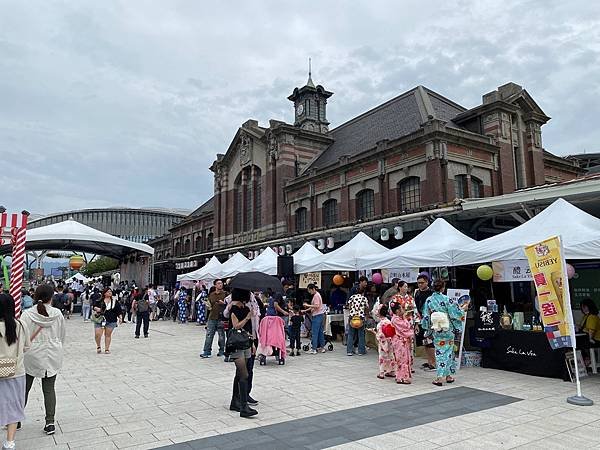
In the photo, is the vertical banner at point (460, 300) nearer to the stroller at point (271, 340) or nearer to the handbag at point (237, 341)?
the stroller at point (271, 340)

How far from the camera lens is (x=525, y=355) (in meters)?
9.03

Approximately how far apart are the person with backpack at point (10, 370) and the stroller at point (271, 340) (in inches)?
239

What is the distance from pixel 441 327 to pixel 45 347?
6.27 meters

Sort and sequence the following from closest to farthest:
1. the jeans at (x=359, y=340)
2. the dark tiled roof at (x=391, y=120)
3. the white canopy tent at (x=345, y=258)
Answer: the jeans at (x=359, y=340) < the white canopy tent at (x=345, y=258) < the dark tiled roof at (x=391, y=120)

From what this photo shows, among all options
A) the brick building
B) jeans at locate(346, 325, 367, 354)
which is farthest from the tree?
jeans at locate(346, 325, 367, 354)

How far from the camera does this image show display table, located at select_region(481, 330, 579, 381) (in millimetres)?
8531

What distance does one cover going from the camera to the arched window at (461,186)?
Result: 20766mm

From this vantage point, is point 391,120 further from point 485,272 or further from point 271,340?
point 271,340

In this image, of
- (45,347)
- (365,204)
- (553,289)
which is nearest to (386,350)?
(553,289)

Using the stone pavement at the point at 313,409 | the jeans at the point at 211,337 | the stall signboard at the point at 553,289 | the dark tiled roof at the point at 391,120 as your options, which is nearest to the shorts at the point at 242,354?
the stone pavement at the point at 313,409

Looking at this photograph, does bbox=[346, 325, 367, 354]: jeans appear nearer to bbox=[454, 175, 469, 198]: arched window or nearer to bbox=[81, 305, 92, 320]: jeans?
bbox=[454, 175, 469, 198]: arched window

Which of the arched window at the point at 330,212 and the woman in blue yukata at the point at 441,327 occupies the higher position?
the arched window at the point at 330,212

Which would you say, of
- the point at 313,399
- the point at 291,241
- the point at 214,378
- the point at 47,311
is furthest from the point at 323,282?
the point at 47,311

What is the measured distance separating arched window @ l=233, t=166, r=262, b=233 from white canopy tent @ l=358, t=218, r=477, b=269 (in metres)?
21.7
